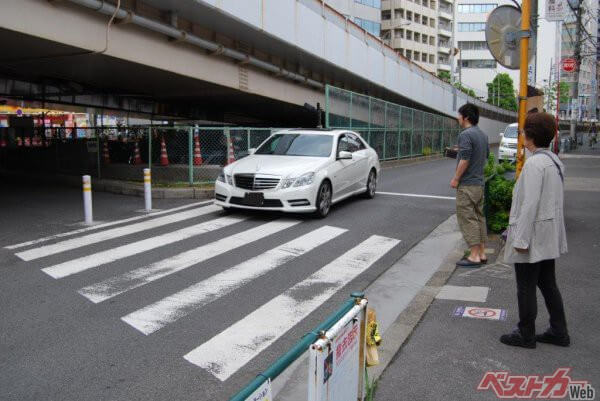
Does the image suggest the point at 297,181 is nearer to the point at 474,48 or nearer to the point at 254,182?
the point at 254,182

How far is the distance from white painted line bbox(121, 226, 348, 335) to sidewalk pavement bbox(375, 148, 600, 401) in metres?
2.03

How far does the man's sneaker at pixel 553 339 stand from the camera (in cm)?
441

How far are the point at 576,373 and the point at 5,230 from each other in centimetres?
921

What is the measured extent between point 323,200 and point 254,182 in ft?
A: 4.43

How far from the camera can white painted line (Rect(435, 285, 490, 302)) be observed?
5714 millimetres

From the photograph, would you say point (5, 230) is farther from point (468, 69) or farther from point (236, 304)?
point (468, 69)

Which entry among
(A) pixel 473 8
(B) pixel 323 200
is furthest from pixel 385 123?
(A) pixel 473 8

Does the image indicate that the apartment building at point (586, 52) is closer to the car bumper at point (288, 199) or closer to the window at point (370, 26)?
the car bumper at point (288, 199)

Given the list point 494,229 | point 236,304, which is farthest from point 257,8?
point 236,304

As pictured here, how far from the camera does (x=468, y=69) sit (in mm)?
105688

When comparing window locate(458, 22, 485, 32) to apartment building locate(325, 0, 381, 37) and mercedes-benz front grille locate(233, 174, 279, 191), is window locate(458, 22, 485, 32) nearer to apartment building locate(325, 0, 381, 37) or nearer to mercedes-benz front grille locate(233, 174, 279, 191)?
apartment building locate(325, 0, 381, 37)

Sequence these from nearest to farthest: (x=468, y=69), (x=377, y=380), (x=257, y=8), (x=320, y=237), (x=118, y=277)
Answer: (x=377, y=380) → (x=118, y=277) → (x=320, y=237) → (x=257, y=8) → (x=468, y=69)

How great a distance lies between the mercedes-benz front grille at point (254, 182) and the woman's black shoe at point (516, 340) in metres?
6.16

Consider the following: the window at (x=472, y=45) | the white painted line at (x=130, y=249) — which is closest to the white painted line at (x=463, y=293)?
the white painted line at (x=130, y=249)
